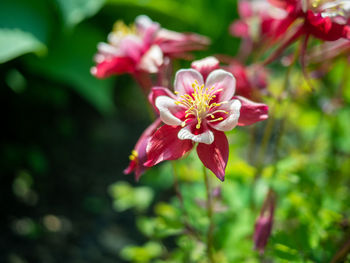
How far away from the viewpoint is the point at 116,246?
4.70 feet

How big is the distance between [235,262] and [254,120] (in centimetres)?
37

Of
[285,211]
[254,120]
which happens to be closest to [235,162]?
[285,211]

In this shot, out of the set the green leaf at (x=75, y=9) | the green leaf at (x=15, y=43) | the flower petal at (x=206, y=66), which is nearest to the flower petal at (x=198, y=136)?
the flower petal at (x=206, y=66)

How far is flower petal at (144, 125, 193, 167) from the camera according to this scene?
0.52m

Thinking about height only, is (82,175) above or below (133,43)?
above

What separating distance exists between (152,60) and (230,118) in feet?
0.71

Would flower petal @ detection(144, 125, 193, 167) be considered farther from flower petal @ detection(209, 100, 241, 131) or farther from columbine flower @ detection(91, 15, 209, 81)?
columbine flower @ detection(91, 15, 209, 81)

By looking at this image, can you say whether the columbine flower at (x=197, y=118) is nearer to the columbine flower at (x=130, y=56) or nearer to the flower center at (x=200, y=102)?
the flower center at (x=200, y=102)

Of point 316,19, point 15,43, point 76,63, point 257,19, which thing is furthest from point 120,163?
point 316,19

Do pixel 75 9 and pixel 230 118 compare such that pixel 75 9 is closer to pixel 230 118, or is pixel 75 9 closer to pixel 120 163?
pixel 120 163

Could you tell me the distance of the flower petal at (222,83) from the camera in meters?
0.56

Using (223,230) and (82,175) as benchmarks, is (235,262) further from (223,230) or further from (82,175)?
A: (82,175)

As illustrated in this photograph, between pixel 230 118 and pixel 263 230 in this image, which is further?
pixel 263 230

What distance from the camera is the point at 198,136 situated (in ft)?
1.66
